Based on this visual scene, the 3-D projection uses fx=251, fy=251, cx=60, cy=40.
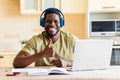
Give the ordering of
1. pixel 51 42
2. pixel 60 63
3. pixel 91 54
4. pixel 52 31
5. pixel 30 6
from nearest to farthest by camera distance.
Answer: pixel 91 54, pixel 60 63, pixel 51 42, pixel 52 31, pixel 30 6

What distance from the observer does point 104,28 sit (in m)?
3.36

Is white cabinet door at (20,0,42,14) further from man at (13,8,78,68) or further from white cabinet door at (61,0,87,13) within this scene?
man at (13,8,78,68)

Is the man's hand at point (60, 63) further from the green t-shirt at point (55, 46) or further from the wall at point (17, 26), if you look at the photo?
the wall at point (17, 26)

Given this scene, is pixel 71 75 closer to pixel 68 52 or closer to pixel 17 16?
pixel 68 52

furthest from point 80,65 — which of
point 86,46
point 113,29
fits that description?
point 113,29

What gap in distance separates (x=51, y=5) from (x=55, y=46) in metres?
1.48

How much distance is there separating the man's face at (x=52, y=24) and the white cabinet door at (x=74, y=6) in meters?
1.33

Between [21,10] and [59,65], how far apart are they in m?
1.89

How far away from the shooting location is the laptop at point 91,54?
5.37 ft

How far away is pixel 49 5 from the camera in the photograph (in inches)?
142

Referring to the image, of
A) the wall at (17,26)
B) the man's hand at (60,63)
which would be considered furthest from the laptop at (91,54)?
the wall at (17,26)

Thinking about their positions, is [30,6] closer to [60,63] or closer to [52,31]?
[52,31]

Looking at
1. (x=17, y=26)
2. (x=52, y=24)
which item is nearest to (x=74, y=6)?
(x=17, y=26)

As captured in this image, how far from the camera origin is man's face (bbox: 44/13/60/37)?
7.34 feet
